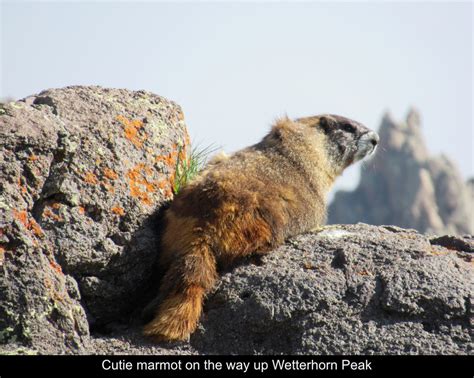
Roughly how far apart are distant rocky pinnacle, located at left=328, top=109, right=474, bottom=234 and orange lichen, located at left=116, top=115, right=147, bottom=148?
8022 centimetres

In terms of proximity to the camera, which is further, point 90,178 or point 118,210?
point 118,210

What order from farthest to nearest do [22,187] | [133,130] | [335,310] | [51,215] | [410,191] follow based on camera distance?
[410,191]
[133,130]
[335,310]
[51,215]
[22,187]

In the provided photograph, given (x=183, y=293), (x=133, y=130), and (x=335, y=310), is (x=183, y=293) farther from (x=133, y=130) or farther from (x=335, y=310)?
(x=133, y=130)

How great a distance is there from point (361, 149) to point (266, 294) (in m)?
3.75

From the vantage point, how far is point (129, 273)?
667cm

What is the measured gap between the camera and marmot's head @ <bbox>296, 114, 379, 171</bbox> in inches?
365

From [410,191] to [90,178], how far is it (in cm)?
9262

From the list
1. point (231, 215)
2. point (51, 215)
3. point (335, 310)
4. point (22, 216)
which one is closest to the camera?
point (22, 216)

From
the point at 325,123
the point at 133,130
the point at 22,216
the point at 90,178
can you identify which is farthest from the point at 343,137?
the point at 22,216

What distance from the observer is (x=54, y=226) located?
6137 mm

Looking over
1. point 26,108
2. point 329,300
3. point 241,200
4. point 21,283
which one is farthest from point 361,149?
point 21,283

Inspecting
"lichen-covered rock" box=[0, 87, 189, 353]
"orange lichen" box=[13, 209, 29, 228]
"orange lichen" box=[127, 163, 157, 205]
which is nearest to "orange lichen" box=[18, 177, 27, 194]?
"lichen-covered rock" box=[0, 87, 189, 353]

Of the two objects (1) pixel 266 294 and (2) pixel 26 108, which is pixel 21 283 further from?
(1) pixel 266 294

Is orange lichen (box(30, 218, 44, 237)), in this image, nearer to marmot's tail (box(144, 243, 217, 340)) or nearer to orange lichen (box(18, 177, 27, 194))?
orange lichen (box(18, 177, 27, 194))
